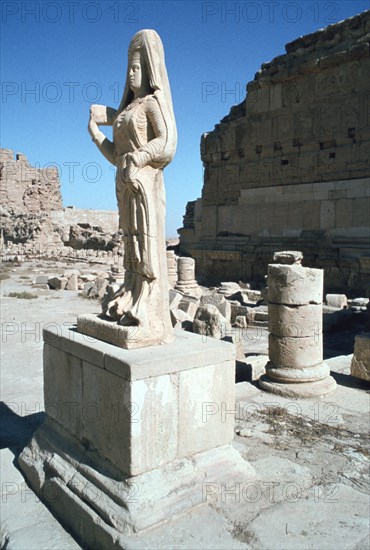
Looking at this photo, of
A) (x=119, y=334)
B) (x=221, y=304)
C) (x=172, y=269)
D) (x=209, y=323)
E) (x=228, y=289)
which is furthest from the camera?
(x=172, y=269)

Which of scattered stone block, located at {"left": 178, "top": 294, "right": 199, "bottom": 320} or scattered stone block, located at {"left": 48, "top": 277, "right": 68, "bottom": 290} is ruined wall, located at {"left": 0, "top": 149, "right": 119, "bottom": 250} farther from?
scattered stone block, located at {"left": 178, "top": 294, "right": 199, "bottom": 320}

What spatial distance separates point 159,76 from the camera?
3.30 m

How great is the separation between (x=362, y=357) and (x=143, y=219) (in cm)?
390

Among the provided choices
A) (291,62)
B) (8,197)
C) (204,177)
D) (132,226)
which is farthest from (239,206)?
(8,197)

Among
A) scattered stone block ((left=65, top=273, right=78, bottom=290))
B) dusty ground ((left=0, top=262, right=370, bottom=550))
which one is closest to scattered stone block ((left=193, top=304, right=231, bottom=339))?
dusty ground ((left=0, top=262, right=370, bottom=550))

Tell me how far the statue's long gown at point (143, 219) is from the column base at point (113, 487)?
0.87m

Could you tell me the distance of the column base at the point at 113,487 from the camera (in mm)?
2678

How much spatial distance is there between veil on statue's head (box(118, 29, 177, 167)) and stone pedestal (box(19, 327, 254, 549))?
54.4 inches

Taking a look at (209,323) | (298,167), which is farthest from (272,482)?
(298,167)

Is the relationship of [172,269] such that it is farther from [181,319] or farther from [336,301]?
[181,319]

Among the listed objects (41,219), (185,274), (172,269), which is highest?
(41,219)

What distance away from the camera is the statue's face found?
334 cm

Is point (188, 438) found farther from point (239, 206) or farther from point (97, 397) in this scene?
point (239, 206)

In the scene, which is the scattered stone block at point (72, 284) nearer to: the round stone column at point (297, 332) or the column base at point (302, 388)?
the round stone column at point (297, 332)
